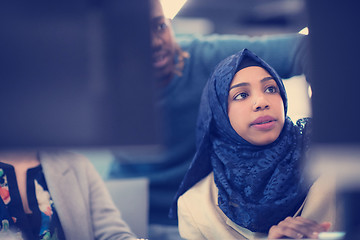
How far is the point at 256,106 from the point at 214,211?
0.75 ft

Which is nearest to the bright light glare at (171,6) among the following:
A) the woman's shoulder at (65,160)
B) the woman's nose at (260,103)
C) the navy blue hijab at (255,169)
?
the navy blue hijab at (255,169)

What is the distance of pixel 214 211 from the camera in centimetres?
67

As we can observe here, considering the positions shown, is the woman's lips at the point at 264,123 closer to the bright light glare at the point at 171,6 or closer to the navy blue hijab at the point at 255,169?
the navy blue hijab at the point at 255,169

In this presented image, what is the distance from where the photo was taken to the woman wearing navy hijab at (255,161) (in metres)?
0.62

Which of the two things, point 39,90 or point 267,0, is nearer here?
point 39,90

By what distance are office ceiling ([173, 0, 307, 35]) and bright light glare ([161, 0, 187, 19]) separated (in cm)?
5

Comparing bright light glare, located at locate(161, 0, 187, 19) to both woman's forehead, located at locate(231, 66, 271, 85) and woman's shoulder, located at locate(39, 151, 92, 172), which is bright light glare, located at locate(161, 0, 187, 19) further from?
woman's shoulder, located at locate(39, 151, 92, 172)

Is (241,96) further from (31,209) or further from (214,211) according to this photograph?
(31,209)

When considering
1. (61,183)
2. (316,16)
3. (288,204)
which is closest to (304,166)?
(288,204)

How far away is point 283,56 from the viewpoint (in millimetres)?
701

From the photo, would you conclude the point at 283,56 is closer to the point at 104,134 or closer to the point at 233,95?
the point at 233,95

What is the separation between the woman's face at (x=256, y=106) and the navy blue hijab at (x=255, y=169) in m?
0.01

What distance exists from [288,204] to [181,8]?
1.54 feet

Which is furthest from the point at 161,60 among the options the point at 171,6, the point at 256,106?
the point at 256,106
